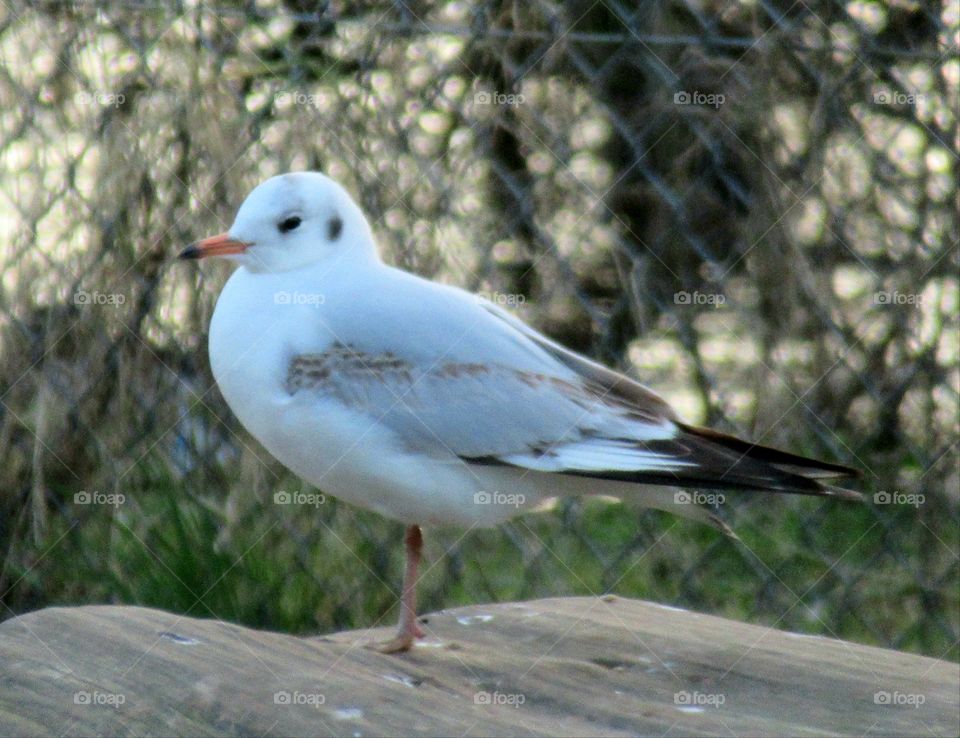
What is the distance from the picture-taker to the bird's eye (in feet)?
7.59

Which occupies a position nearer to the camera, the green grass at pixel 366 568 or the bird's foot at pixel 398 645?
the bird's foot at pixel 398 645

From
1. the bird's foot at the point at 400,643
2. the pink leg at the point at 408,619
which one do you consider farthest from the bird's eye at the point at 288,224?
the bird's foot at the point at 400,643

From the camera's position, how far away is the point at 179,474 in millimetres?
3086

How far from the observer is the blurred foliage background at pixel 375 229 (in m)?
2.98

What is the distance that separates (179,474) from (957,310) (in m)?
1.69

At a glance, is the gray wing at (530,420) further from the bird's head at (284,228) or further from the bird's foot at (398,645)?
the bird's foot at (398,645)

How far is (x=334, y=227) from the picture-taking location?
2344 mm

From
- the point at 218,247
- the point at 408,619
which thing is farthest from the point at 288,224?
the point at 408,619

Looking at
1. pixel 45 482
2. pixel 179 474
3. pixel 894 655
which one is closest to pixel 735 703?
pixel 894 655

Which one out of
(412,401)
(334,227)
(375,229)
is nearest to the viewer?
(412,401)

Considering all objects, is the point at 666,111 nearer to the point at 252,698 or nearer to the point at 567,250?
the point at 567,250

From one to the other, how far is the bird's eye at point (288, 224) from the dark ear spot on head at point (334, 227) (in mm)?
49

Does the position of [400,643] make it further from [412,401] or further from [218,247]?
[218,247]

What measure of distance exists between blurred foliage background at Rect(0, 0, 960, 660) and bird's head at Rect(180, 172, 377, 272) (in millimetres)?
628
